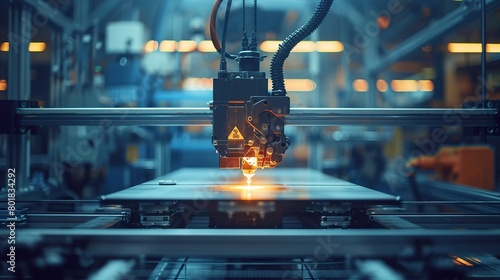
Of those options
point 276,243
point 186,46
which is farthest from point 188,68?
point 276,243

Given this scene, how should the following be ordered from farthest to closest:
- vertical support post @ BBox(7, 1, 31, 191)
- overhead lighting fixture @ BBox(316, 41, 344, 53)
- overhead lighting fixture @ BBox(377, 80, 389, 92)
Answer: overhead lighting fixture @ BBox(377, 80, 389, 92), overhead lighting fixture @ BBox(316, 41, 344, 53), vertical support post @ BBox(7, 1, 31, 191)

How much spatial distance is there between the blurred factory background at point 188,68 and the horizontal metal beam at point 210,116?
67 centimetres

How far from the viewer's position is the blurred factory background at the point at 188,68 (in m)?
2.80

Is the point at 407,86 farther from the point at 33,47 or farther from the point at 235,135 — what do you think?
the point at 235,135

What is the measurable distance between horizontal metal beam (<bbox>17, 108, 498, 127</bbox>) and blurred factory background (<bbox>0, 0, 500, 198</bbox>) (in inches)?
26.4

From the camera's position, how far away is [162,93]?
3676 millimetres

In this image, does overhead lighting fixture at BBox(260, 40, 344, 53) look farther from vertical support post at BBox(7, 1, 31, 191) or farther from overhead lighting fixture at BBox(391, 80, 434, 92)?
vertical support post at BBox(7, 1, 31, 191)

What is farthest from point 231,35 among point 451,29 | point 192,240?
point 192,240

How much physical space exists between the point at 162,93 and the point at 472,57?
2557 millimetres

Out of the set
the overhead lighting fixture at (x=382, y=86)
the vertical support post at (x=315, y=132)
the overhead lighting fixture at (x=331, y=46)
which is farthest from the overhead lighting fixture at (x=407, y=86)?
the vertical support post at (x=315, y=132)

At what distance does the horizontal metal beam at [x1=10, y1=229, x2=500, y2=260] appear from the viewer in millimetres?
960

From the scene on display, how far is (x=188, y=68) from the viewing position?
442cm

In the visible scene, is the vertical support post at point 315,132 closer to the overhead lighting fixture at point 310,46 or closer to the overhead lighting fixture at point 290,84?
the overhead lighting fixture at point 310,46

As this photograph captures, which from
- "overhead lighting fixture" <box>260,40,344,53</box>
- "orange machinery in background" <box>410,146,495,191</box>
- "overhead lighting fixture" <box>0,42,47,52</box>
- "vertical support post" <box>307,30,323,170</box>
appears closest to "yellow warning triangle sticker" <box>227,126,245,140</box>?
"overhead lighting fixture" <box>0,42,47,52</box>
